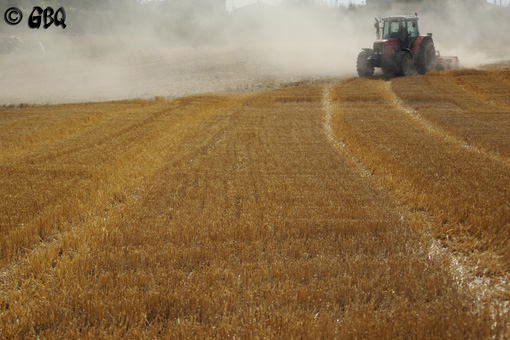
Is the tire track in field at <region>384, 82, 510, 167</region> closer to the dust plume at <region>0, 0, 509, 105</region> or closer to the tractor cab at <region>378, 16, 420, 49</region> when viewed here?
the tractor cab at <region>378, 16, 420, 49</region>

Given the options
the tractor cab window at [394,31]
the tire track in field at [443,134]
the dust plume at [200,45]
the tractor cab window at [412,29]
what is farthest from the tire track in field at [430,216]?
the dust plume at [200,45]

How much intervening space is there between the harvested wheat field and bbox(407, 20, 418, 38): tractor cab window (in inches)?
483

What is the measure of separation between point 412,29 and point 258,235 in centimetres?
2046

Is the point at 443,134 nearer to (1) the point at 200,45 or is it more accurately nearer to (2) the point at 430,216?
(2) the point at 430,216

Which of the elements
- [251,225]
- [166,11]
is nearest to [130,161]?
[251,225]

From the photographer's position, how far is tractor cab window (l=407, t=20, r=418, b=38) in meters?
22.7

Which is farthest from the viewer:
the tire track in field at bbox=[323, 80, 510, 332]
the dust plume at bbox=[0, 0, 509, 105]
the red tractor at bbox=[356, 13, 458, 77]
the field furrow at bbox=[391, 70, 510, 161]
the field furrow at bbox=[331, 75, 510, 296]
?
the dust plume at bbox=[0, 0, 509, 105]

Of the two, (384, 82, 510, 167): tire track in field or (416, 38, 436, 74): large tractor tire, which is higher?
(416, 38, 436, 74): large tractor tire

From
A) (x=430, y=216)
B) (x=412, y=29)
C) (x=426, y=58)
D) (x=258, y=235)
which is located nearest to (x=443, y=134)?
(x=430, y=216)

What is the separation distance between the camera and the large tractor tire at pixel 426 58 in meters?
22.8

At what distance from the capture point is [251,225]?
5.45m

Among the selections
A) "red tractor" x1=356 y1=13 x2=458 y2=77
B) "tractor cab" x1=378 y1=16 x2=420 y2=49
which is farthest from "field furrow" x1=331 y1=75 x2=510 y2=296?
"tractor cab" x1=378 y1=16 x2=420 y2=49

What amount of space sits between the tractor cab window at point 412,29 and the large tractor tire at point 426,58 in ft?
1.87

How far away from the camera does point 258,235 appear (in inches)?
205
